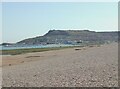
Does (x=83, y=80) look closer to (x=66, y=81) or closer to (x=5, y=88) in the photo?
(x=66, y=81)

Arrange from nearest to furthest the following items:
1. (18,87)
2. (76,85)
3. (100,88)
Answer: (100,88) < (76,85) < (18,87)

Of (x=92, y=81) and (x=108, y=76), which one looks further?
(x=108, y=76)

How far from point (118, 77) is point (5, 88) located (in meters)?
7.33

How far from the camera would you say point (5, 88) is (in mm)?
18578

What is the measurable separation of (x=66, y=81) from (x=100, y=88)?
381cm

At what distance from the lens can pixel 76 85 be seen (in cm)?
1697

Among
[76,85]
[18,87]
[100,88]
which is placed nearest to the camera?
[100,88]

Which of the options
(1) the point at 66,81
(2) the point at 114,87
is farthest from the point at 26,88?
(2) the point at 114,87

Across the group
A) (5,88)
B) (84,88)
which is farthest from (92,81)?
(5,88)

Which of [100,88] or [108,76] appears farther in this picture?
[108,76]

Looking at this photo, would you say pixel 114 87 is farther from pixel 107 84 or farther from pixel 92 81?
pixel 92 81

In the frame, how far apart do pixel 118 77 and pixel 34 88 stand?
5.50m

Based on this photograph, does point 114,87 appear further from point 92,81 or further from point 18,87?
point 18,87

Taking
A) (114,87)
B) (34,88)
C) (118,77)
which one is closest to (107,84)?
(114,87)
